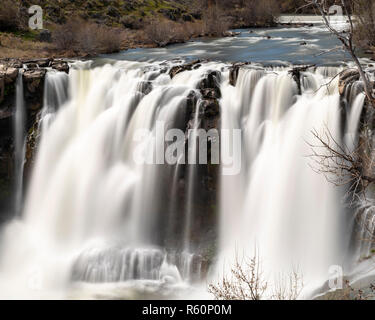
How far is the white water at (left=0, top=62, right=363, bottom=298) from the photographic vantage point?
38.4ft

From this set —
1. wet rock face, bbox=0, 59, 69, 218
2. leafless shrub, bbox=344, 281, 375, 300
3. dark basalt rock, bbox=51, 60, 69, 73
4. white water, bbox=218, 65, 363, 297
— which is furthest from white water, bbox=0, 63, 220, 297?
leafless shrub, bbox=344, 281, 375, 300

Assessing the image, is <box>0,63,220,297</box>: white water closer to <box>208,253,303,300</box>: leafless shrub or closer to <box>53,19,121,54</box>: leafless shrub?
<box>208,253,303,300</box>: leafless shrub

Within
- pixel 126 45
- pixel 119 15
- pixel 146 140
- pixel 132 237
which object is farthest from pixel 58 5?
pixel 132 237

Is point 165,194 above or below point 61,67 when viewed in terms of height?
below

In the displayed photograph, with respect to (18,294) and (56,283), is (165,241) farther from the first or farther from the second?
(18,294)

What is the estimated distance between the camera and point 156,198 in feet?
43.4

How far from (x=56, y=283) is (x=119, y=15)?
123 feet

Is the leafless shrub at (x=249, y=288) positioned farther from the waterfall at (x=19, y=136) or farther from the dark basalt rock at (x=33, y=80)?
the dark basalt rock at (x=33, y=80)

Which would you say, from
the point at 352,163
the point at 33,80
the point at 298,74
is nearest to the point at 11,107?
the point at 33,80

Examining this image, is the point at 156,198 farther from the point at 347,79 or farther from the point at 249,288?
the point at 347,79

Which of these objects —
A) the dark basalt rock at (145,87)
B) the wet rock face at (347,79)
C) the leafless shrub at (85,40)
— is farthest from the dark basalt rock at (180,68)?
the leafless shrub at (85,40)

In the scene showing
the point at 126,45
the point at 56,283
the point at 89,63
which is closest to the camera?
the point at 56,283

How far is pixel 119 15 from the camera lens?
142 ft

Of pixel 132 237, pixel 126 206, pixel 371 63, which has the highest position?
pixel 371 63
